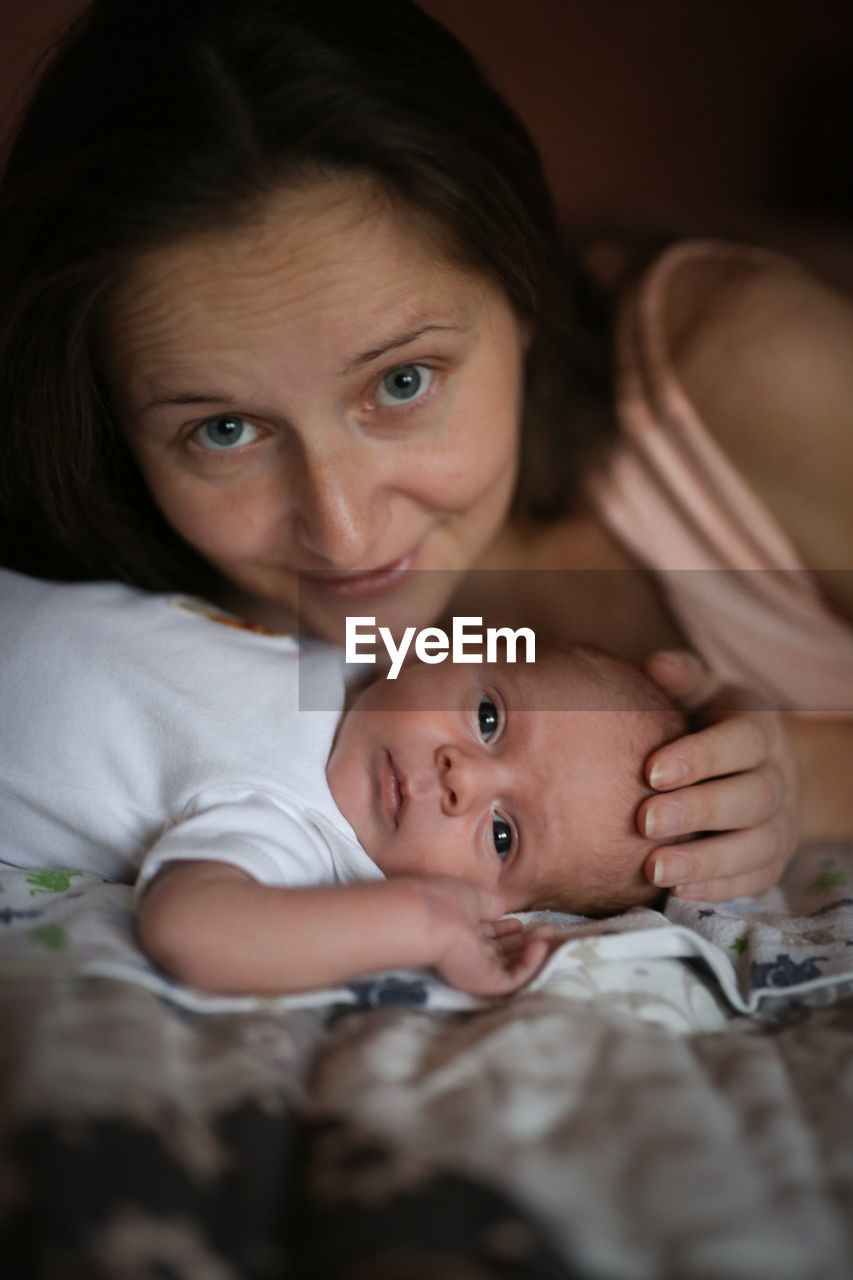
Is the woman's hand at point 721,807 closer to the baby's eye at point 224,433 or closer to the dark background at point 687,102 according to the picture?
the baby's eye at point 224,433

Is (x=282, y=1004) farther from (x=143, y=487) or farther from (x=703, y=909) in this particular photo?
(x=143, y=487)

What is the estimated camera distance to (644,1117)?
67 centimetres

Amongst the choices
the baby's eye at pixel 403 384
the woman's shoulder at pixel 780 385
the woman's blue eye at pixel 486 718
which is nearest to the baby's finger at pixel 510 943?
the woman's blue eye at pixel 486 718

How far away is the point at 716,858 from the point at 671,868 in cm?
6

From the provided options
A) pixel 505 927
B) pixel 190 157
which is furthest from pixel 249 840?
pixel 190 157

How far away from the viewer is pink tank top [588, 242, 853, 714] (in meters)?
1.45

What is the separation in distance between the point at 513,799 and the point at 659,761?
0.49 ft

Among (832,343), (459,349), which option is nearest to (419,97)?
(459,349)

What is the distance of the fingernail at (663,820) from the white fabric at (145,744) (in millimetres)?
277

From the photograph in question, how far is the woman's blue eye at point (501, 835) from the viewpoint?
1.03 m

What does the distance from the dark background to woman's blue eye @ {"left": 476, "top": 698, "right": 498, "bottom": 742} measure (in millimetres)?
1296

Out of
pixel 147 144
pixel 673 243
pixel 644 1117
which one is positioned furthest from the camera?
pixel 673 243

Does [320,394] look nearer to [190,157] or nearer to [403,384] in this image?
[403,384]

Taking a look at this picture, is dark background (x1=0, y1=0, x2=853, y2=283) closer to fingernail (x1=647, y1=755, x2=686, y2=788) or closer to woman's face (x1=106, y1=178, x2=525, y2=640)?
woman's face (x1=106, y1=178, x2=525, y2=640)
